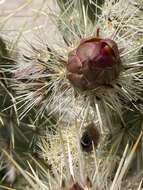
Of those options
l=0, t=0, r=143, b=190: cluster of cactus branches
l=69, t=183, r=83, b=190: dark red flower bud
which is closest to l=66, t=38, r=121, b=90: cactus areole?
l=0, t=0, r=143, b=190: cluster of cactus branches

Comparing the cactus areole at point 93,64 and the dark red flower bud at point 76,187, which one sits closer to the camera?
the dark red flower bud at point 76,187

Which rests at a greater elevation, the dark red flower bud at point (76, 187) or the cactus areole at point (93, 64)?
the cactus areole at point (93, 64)

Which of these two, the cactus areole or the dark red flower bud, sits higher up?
the cactus areole

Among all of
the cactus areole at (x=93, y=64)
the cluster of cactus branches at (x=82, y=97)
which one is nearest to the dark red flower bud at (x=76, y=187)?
the cluster of cactus branches at (x=82, y=97)

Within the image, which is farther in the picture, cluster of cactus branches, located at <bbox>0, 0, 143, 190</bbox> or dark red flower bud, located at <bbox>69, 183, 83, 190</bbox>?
cluster of cactus branches, located at <bbox>0, 0, 143, 190</bbox>

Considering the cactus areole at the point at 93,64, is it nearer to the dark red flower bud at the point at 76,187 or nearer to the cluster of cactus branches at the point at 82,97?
the cluster of cactus branches at the point at 82,97

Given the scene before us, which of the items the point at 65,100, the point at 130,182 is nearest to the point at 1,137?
the point at 65,100

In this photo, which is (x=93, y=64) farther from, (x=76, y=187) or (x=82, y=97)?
(x=76, y=187)

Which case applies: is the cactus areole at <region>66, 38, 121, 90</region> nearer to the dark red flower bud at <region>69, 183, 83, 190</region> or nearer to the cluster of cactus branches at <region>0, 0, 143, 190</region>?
the cluster of cactus branches at <region>0, 0, 143, 190</region>

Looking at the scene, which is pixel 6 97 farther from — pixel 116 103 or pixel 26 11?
pixel 26 11
